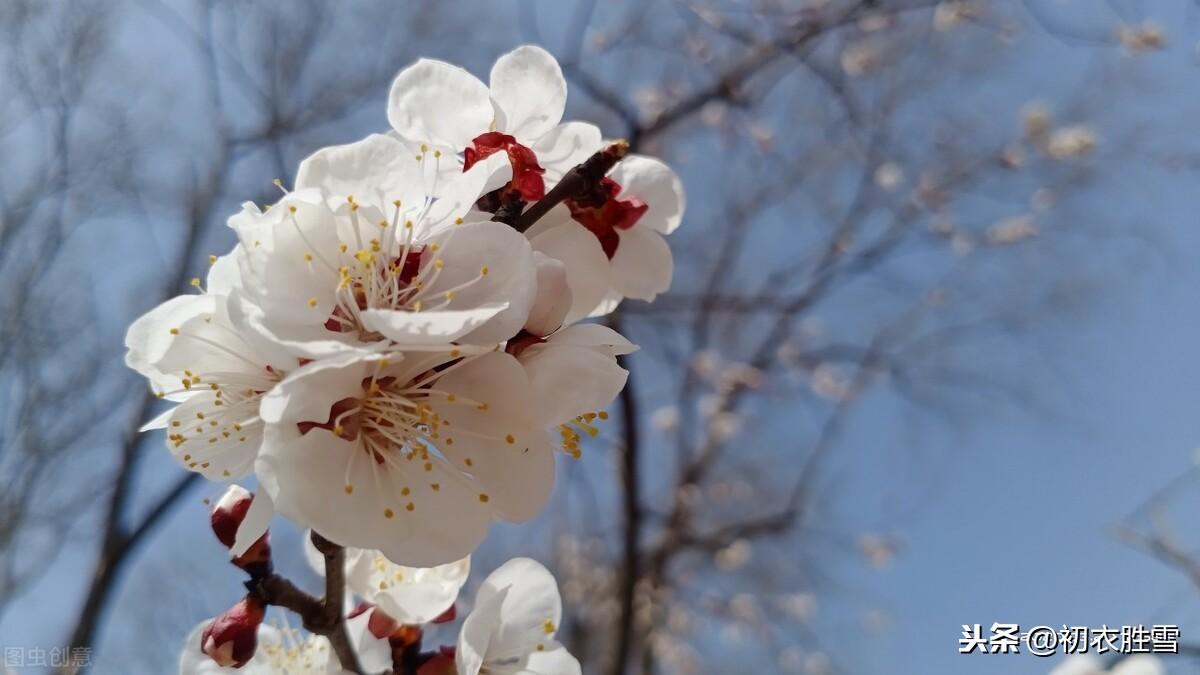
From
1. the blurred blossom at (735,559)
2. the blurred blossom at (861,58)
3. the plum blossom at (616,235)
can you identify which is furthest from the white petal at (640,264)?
the blurred blossom at (735,559)

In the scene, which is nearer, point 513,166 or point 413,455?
point 413,455

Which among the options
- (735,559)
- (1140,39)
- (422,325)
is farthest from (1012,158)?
(422,325)

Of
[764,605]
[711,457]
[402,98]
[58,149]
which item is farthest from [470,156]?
[764,605]

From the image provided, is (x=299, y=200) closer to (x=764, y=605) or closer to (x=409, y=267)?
(x=409, y=267)

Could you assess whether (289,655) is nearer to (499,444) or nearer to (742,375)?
(499,444)

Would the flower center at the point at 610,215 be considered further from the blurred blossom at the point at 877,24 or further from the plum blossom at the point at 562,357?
the blurred blossom at the point at 877,24

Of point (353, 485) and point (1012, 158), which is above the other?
point (353, 485)

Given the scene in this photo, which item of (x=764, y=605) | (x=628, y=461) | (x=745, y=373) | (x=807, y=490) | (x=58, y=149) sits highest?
(x=58, y=149)

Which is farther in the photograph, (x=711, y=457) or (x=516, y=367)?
(x=711, y=457)
